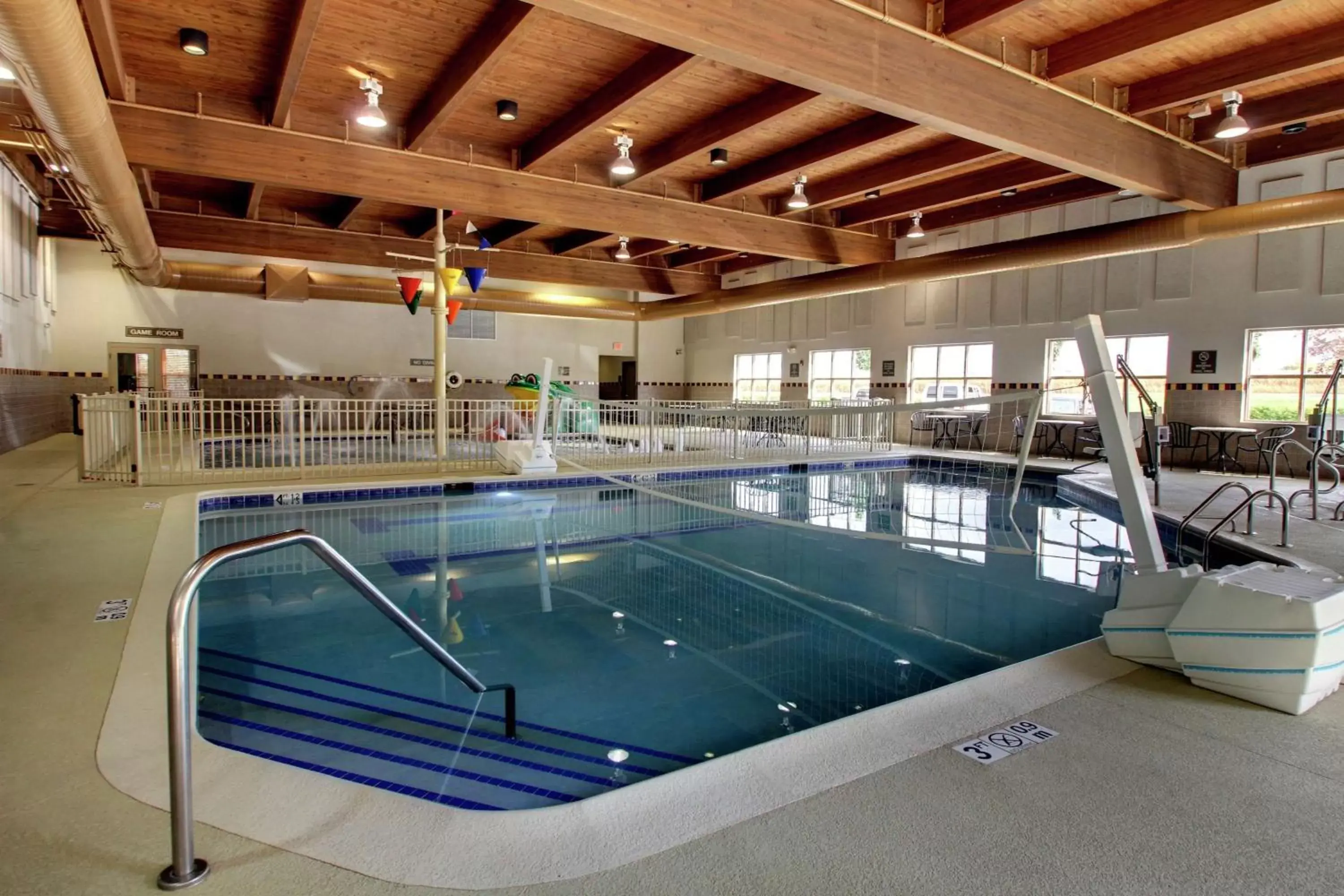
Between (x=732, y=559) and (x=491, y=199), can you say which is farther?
(x=491, y=199)

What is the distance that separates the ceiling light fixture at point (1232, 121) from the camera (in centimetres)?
612

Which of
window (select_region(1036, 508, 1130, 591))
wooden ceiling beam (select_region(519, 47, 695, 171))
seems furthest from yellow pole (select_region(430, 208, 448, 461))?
window (select_region(1036, 508, 1130, 591))

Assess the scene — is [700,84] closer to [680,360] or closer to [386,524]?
[386,524]

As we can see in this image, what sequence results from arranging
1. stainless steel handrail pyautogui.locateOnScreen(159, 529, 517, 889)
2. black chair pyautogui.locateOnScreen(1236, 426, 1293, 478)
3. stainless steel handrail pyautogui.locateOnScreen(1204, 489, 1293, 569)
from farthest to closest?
black chair pyautogui.locateOnScreen(1236, 426, 1293, 478), stainless steel handrail pyautogui.locateOnScreen(1204, 489, 1293, 569), stainless steel handrail pyautogui.locateOnScreen(159, 529, 517, 889)

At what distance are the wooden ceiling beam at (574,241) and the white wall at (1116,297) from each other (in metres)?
6.43

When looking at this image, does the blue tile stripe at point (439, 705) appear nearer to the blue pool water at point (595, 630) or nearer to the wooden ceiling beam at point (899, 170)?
the blue pool water at point (595, 630)

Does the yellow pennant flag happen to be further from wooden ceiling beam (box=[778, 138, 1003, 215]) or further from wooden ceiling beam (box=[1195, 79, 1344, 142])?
wooden ceiling beam (box=[1195, 79, 1344, 142])

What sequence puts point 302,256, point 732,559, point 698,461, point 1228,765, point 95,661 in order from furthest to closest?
point 302,256 < point 698,461 < point 732,559 < point 95,661 < point 1228,765

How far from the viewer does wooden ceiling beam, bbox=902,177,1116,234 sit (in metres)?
9.30

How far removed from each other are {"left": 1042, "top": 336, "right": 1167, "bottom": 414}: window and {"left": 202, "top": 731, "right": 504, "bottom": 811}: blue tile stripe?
1105 centimetres

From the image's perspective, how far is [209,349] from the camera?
1474 cm

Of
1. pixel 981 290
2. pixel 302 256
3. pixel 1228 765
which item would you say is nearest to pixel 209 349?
pixel 302 256

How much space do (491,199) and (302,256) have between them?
6275mm

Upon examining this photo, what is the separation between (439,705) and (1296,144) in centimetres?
997
